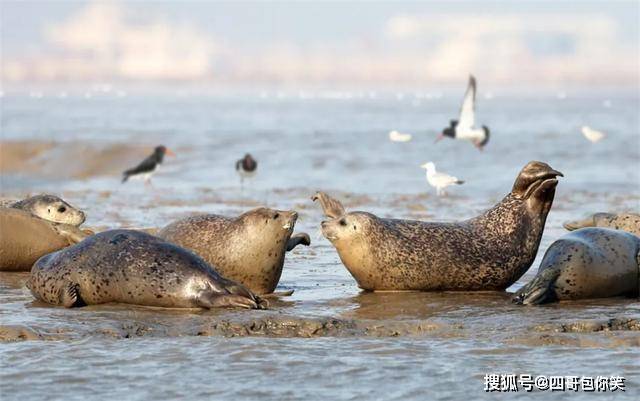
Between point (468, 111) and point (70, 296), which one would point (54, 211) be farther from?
point (468, 111)

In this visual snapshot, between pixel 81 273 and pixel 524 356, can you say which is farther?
pixel 81 273

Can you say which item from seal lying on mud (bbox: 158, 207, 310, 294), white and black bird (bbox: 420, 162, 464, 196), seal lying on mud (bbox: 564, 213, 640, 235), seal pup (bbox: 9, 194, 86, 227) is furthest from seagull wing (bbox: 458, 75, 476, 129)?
seal lying on mud (bbox: 158, 207, 310, 294)

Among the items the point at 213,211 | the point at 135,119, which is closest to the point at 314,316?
the point at 213,211

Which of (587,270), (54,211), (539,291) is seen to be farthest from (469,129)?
(539,291)

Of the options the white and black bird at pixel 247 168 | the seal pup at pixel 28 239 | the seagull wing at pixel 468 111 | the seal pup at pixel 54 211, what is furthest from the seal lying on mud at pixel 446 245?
the seagull wing at pixel 468 111

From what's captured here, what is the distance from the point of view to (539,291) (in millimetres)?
8008

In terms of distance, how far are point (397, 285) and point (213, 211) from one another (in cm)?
635

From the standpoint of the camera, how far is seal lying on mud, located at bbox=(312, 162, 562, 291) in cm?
856

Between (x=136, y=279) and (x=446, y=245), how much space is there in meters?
2.08

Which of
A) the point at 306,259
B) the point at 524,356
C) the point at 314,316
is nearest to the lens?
the point at 524,356

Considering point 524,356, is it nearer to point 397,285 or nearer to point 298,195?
point 397,285

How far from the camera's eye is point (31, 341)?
276 inches

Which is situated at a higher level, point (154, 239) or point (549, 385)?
point (154, 239)

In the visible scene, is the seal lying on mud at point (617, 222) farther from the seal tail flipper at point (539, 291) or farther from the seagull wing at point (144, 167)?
the seagull wing at point (144, 167)
